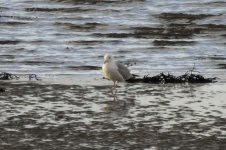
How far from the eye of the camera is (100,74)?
55.9ft

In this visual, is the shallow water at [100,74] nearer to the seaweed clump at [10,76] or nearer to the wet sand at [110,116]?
the wet sand at [110,116]

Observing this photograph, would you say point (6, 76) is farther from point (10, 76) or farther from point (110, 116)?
point (110, 116)

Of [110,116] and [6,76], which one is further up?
[6,76]

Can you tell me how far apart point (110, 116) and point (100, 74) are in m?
5.75

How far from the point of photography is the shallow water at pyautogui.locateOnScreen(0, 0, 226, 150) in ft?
33.0

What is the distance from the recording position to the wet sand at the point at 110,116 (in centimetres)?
962

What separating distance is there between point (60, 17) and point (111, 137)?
74.9 ft

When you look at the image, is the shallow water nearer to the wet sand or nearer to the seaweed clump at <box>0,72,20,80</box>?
the wet sand

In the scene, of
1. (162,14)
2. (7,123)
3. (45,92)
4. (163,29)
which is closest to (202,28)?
(163,29)

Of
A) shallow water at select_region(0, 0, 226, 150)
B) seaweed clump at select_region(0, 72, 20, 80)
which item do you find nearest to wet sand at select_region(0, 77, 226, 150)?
shallow water at select_region(0, 0, 226, 150)

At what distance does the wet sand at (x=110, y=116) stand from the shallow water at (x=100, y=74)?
1 centimetres

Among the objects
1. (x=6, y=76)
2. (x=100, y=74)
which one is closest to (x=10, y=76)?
(x=6, y=76)

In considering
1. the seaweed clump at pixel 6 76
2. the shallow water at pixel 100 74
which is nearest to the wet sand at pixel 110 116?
the shallow water at pixel 100 74

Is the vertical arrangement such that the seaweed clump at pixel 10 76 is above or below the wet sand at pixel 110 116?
above
